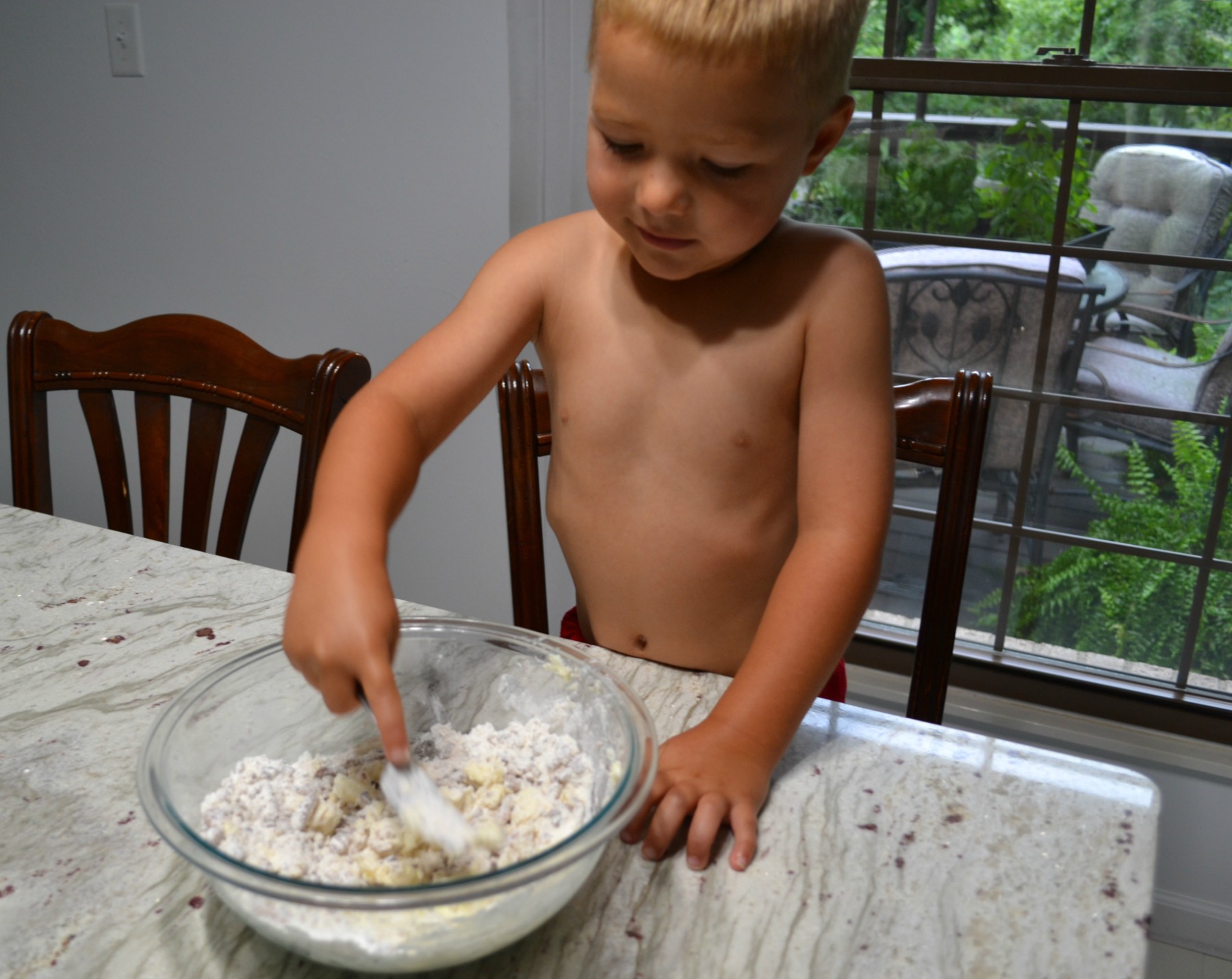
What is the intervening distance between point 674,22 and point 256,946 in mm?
564

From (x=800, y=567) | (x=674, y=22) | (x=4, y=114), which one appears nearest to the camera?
(x=674, y=22)

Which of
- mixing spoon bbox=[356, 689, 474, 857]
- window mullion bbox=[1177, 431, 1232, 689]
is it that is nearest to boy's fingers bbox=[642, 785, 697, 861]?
mixing spoon bbox=[356, 689, 474, 857]

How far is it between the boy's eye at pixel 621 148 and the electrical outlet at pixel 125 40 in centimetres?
141

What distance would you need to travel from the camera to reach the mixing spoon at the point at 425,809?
0.46 m

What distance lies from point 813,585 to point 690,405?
0.21m

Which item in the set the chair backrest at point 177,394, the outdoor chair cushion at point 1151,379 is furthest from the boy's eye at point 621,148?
the outdoor chair cushion at point 1151,379

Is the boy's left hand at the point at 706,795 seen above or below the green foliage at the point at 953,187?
below

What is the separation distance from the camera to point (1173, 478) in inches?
61.6

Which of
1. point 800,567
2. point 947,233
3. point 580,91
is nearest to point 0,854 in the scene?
point 800,567

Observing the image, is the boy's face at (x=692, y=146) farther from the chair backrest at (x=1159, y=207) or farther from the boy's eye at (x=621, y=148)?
the chair backrest at (x=1159, y=207)

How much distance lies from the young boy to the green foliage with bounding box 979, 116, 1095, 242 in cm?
85

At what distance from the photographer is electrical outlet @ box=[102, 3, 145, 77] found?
5.49 ft

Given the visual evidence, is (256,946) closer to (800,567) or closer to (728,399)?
(800,567)

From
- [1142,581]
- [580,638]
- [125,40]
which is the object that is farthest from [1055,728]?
[125,40]
